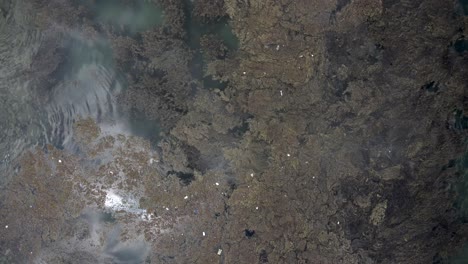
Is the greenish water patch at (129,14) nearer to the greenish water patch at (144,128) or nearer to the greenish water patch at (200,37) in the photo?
the greenish water patch at (200,37)

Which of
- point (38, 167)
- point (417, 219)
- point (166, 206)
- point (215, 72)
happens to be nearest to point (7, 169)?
point (38, 167)

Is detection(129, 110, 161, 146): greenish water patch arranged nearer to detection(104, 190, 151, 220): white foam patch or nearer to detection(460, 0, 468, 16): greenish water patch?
detection(104, 190, 151, 220): white foam patch

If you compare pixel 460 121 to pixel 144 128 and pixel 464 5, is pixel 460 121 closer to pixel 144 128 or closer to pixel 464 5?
pixel 464 5

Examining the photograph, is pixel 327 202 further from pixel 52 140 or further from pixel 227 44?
pixel 52 140

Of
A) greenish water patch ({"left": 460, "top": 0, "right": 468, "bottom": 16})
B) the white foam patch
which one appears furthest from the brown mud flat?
greenish water patch ({"left": 460, "top": 0, "right": 468, "bottom": 16})

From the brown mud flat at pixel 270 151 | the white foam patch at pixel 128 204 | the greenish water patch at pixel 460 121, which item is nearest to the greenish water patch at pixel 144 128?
the brown mud flat at pixel 270 151

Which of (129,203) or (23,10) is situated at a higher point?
(23,10)
